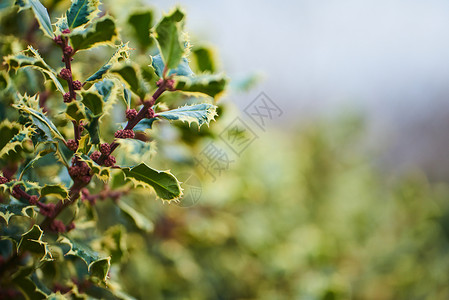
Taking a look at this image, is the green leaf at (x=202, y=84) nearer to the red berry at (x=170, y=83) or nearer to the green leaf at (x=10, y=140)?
the red berry at (x=170, y=83)

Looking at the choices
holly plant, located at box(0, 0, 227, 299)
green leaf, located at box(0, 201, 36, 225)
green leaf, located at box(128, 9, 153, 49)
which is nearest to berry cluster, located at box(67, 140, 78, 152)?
holly plant, located at box(0, 0, 227, 299)

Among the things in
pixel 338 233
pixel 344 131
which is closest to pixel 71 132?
pixel 338 233

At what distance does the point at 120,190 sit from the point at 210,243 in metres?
0.62

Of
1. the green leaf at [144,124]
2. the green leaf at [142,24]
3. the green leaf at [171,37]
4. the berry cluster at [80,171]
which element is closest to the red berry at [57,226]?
the berry cluster at [80,171]

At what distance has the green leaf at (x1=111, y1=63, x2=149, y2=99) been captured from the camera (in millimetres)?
540

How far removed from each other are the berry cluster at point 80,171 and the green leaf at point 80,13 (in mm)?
207

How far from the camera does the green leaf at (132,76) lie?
54 cm

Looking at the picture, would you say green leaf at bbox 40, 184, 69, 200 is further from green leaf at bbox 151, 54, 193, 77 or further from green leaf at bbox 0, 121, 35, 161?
green leaf at bbox 151, 54, 193, 77

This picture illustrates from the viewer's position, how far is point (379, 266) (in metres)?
1.87

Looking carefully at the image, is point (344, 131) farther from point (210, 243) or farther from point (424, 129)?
point (424, 129)

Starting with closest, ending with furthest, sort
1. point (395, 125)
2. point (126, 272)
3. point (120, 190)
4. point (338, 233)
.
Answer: point (120, 190)
point (126, 272)
point (338, 233)
point (395, 125)

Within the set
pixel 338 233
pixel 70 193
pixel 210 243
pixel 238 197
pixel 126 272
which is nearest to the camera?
pixel 70 193

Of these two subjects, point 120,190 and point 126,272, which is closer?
point 120,190

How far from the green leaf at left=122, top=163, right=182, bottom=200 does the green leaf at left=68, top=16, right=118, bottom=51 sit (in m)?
0.19
